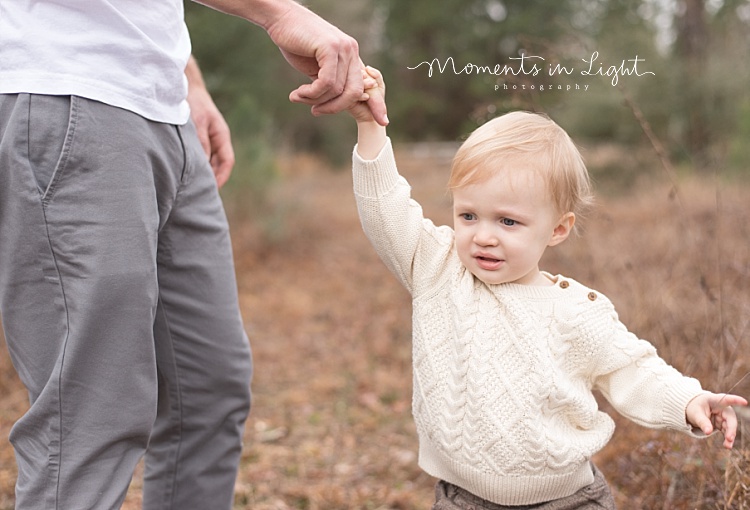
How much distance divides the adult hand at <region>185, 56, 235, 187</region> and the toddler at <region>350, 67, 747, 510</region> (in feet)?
2.24

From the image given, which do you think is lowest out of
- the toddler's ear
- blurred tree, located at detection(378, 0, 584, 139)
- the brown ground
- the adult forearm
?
the brown ground

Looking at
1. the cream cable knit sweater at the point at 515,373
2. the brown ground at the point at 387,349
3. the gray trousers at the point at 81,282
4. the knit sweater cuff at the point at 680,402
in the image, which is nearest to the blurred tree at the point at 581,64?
the brown ground at the point at 387,349

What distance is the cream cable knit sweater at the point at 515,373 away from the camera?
1.68m

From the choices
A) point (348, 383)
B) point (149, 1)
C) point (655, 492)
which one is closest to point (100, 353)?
point (149, 1)

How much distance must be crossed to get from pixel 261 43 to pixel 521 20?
8.39m

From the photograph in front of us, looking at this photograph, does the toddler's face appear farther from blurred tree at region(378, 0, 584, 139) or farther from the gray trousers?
blurred tree at region(378, 0, 584, 139)

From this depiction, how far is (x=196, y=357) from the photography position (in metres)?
1.98

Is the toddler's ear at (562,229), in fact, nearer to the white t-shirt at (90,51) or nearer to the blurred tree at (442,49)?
the white t-shirt at (90,51)

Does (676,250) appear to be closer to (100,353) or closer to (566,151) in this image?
(566,151)

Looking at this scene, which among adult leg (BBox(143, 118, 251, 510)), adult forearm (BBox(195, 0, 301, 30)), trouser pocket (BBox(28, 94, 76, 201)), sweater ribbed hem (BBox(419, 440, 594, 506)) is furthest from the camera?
adult leg (BBox(143, 118, 251, 510))

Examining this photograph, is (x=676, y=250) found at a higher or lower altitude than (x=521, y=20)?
lower

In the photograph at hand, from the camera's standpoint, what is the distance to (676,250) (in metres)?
5.12

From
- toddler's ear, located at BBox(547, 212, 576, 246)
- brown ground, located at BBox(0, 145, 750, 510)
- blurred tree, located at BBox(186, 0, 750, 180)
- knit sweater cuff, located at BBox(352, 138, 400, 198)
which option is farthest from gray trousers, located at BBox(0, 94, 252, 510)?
brown ground, located at BBox(0, 145, 750, 510)

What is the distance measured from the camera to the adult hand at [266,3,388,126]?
1.55m
